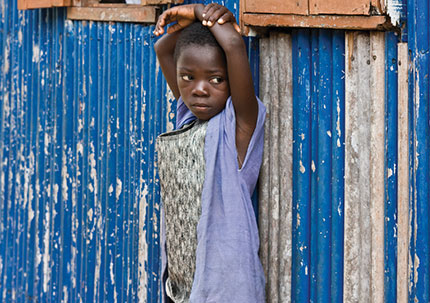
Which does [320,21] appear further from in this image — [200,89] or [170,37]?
[170,37]

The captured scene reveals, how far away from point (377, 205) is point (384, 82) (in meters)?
0.50

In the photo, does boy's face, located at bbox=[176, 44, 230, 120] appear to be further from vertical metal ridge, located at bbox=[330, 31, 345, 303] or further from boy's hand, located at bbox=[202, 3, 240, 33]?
vertical metal ridge, located at bbox=[330, 31, 345, 303]

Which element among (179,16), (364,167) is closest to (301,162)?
(364,167)

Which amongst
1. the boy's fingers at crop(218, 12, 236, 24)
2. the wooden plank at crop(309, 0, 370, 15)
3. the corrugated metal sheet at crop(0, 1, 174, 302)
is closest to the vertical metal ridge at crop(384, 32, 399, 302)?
the wooden plank at crop(309, 0, 370, 15)

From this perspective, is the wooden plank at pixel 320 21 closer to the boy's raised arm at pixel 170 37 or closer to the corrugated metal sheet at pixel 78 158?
the boy's raised arm at pixel 170 37

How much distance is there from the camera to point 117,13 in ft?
11.9

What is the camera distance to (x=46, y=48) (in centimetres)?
404

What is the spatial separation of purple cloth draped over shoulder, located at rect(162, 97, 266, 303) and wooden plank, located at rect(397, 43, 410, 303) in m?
0.60

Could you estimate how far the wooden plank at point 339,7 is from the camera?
262 centimetres

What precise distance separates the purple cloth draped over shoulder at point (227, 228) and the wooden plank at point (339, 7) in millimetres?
Answer: 464

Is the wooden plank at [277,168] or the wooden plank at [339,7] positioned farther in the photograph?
the wooden plank at [277,168]

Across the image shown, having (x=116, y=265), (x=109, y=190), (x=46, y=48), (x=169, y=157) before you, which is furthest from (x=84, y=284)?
(x=46, y=48)

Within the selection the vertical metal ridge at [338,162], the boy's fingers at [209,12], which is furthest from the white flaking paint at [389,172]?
the boy's fingers at [209,12]

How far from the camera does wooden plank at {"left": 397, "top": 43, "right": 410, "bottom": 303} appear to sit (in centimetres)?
256
